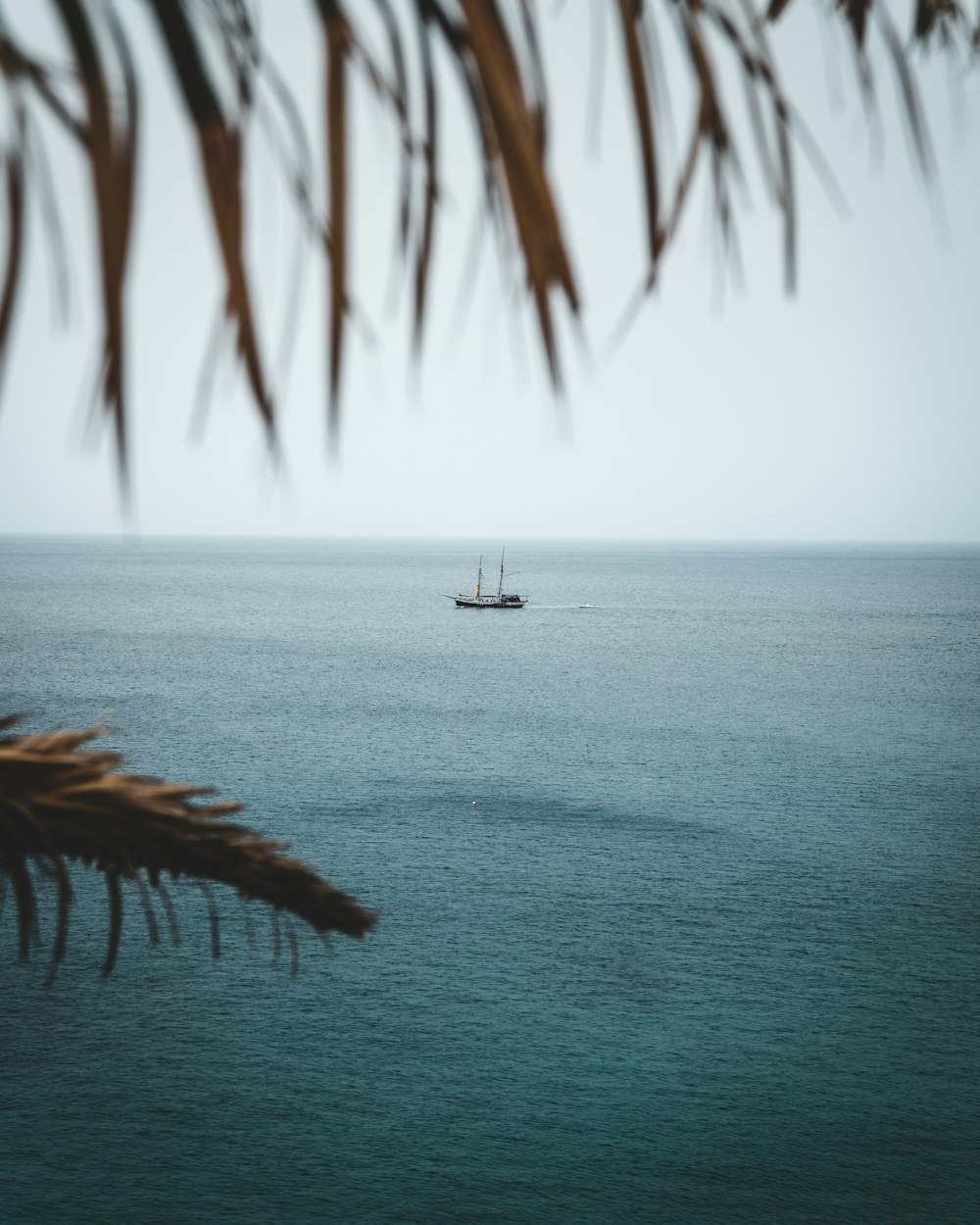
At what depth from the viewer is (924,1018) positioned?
46812mm

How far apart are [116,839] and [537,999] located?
48.1m

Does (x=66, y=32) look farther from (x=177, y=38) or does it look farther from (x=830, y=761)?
(x=830, y=761)

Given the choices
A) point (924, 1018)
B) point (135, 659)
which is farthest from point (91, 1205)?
point (135, 659)

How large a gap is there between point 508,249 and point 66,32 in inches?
16.9

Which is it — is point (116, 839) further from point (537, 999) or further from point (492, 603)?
point (492, 603)

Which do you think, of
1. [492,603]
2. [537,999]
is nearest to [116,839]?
[537,999]

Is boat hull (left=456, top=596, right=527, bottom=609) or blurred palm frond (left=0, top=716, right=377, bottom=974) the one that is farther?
boat hull (left=456, top=596, right=527, bottom=609)

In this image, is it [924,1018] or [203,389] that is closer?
[203,389]

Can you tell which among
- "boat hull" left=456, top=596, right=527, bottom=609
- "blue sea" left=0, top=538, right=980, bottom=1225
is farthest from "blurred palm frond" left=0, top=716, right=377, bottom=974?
"boat hull" left=456, top=596, right=527, bottom=609

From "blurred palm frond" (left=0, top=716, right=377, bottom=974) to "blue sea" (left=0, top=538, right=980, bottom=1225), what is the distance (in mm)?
31635

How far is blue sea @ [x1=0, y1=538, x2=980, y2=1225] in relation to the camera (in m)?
39.6

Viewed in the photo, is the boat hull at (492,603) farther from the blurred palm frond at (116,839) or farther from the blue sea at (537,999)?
the blurred palm frond at (116,839)

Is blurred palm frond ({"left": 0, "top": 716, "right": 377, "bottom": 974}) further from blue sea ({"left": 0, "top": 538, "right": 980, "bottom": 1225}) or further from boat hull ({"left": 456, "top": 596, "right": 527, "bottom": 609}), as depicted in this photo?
boat hull ({"left": 456, "top": 596, "right": 527, "bottom": 609})

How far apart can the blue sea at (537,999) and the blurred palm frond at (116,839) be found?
3163 cm
